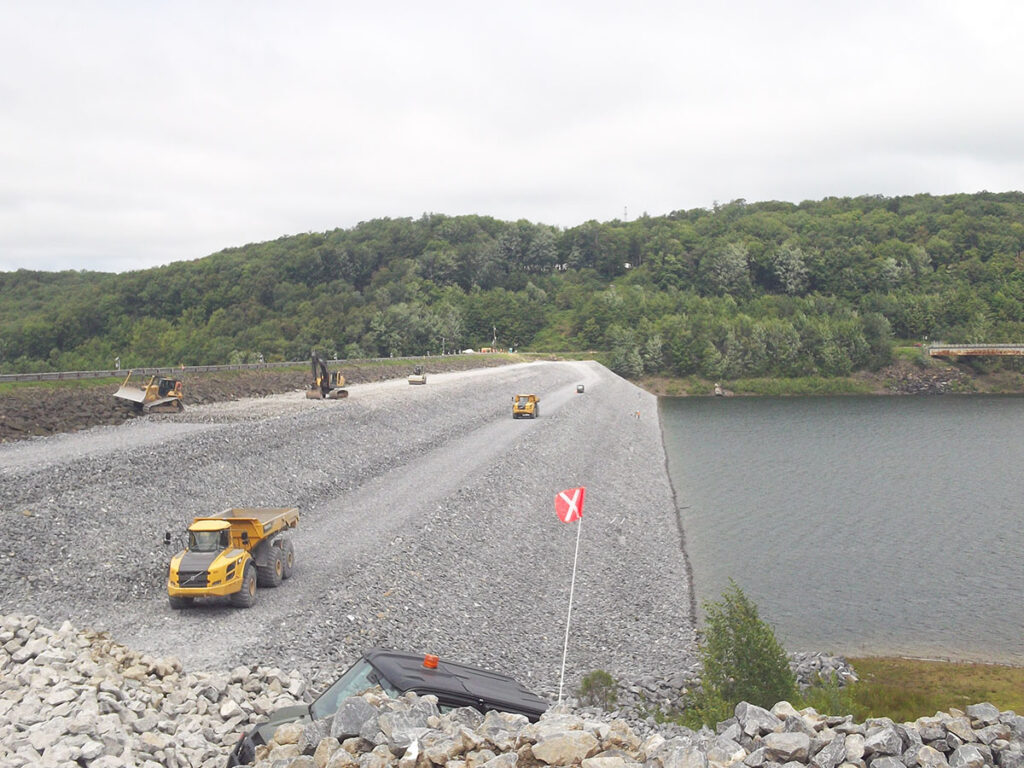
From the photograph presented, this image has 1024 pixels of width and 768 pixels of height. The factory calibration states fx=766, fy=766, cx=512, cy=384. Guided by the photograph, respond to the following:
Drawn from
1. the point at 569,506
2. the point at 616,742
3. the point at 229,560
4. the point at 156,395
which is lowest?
the point at 229,560

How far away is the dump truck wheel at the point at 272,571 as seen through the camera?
1800 centimetres

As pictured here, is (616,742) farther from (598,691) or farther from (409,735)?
(598,691)

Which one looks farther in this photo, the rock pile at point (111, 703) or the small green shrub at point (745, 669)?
the small green shrub at point (745, 669)

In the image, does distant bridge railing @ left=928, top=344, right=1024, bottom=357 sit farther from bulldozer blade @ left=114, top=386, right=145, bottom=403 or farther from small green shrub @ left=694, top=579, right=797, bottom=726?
small green shrub @ left=694, top=579, right=797, bottom=726

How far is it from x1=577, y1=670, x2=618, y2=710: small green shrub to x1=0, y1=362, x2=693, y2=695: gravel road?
1397 millimetres

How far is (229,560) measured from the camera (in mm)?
16172

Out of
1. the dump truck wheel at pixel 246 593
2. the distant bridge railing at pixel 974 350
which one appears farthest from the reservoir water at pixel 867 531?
the distant bridge railing at pixel 974 350

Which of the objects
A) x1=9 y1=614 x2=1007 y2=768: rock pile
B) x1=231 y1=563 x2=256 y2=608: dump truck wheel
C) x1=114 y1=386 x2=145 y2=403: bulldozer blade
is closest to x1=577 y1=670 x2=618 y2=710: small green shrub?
x1=9 y1=614 x2=1007 y2=768: rock pile

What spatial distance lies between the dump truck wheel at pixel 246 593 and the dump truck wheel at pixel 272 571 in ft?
3.65

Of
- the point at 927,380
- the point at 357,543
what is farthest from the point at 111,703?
the point at 927,380

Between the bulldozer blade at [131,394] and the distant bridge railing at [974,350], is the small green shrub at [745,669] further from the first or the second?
the distant bridge railing at [974,350]

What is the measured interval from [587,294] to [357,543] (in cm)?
14068

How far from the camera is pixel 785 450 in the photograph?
5359 cm

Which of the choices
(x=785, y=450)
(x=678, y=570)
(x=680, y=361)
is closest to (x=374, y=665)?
(x=678, y=570)
